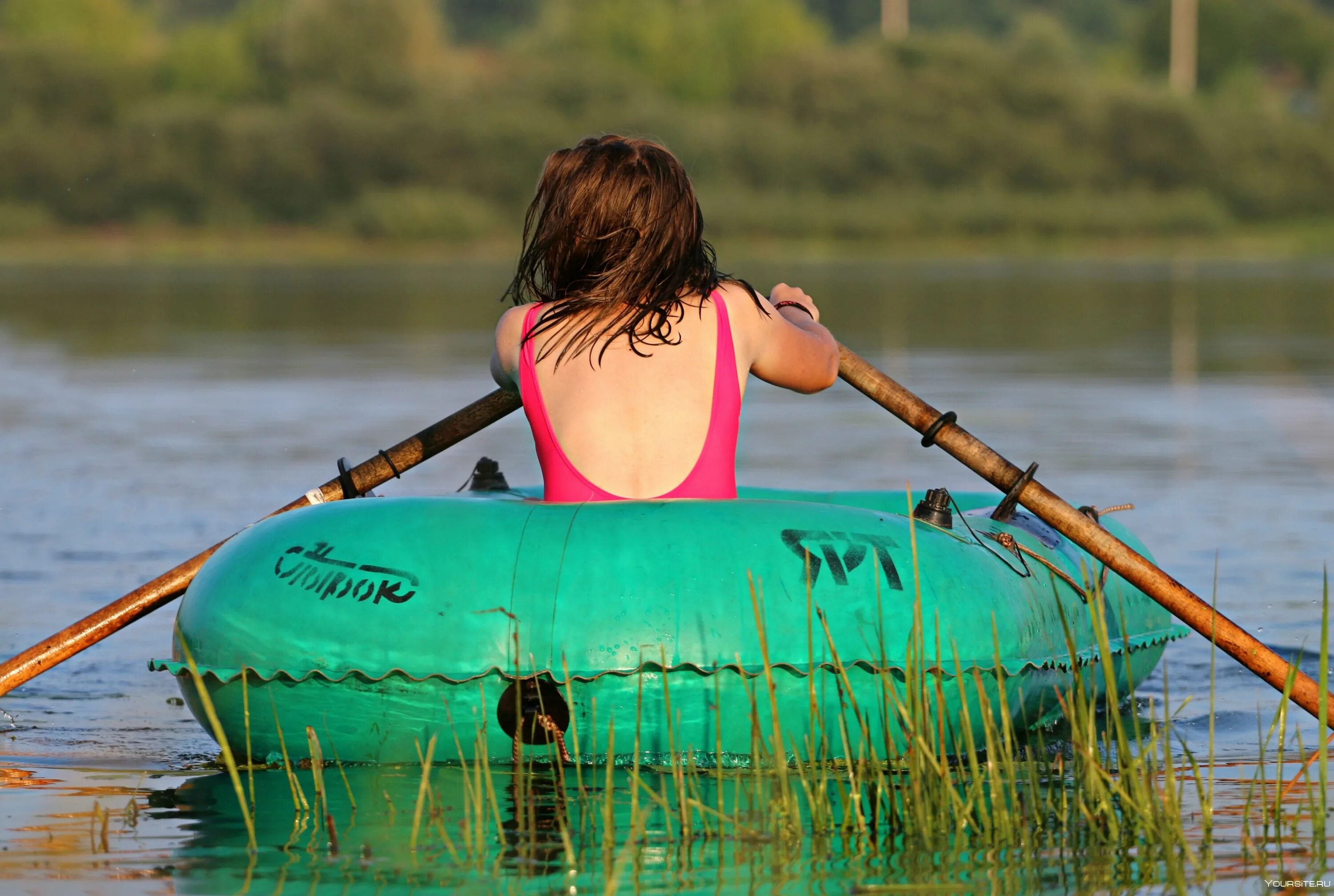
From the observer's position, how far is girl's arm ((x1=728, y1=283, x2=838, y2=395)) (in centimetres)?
475

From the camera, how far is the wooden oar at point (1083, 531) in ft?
16.1

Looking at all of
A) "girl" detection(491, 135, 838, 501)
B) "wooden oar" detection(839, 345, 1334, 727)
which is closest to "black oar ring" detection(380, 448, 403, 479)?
"girl" detection(491, 135, 838, 501)

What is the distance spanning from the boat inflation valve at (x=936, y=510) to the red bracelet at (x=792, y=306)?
1.77 feet

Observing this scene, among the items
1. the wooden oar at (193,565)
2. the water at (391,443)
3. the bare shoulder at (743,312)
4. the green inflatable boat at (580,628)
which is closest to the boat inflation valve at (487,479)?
the wooden oar at (193,565)

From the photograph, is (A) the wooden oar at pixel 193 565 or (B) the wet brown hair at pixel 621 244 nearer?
(B) the wet brown hair at pixel 621 244

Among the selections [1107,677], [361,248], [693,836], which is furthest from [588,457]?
[361,248]

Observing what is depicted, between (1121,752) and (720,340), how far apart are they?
4.10ft

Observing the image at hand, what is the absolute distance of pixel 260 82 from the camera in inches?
2217

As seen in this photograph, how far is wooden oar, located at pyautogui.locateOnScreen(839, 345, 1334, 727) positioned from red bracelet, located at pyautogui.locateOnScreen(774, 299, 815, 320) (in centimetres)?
13

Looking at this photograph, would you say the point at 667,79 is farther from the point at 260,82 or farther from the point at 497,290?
the point at 497,290

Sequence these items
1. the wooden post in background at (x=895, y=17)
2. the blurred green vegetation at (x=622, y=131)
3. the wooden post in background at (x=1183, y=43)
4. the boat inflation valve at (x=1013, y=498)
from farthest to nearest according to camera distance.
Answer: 1. the wooden post in background at (x=895, y=17)
2. the wooden post in background at (x=1183, y=43)
3. the blurred green vegetation at (x=622, y=131)
4. the boat inflation valve at (x=1013, y=498)

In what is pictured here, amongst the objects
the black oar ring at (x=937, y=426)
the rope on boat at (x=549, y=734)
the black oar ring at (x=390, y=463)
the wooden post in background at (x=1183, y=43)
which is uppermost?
the wooden post in background at (x=1183, y=43)

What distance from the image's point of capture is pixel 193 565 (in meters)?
5.45

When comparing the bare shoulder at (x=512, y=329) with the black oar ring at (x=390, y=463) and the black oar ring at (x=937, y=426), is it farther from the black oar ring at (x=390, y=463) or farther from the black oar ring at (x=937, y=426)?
the black oar ring at (x=937, y=426)
